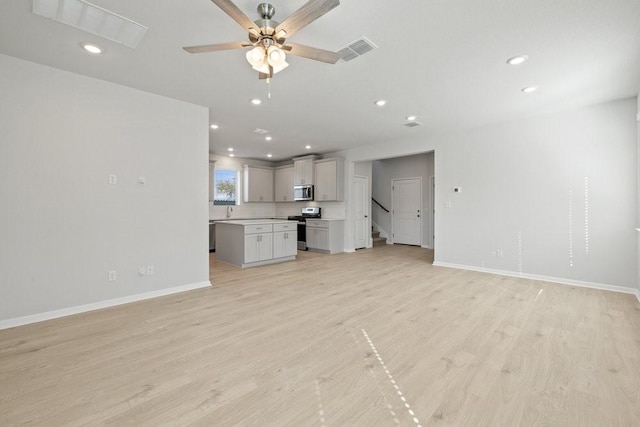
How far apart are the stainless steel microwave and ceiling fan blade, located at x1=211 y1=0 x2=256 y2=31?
5.71 meters

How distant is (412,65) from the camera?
2945 millimetres

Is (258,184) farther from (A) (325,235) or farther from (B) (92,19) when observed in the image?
(B) (92,19)

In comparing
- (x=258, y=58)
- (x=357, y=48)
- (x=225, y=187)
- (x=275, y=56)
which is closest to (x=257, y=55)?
→ (x=258, y=58)

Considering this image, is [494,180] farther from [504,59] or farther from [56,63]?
[56,63]

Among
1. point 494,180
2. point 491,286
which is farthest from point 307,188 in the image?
point 491,286

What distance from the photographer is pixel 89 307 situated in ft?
10.5

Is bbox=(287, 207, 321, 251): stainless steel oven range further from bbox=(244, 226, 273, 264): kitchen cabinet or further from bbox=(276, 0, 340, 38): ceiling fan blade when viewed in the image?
bbox=(276, 0, 340, 38): ceiling fan blade

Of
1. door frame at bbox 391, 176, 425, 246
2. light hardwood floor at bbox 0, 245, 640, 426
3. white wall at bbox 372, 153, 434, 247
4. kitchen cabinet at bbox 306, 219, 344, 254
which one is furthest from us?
door frame at bbox 391, 176, 425, 246

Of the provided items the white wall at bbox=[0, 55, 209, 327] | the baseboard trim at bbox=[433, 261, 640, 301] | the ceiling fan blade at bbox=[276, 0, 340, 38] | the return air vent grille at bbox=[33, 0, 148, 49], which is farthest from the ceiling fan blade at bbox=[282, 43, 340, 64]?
the baseboard trim at bbox=[433, 261, 640, 301]

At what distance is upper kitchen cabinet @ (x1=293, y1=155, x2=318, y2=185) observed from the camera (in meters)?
7.62

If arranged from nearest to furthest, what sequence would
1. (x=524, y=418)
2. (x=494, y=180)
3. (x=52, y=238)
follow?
1. (x=524, y=418)
2. (x=52, y=238)
3. (x=494, y=180)

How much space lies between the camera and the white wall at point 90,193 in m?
2.82

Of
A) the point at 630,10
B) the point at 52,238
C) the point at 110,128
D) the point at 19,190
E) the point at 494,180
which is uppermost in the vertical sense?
the point at 630,10

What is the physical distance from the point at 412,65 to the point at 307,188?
196 inches
